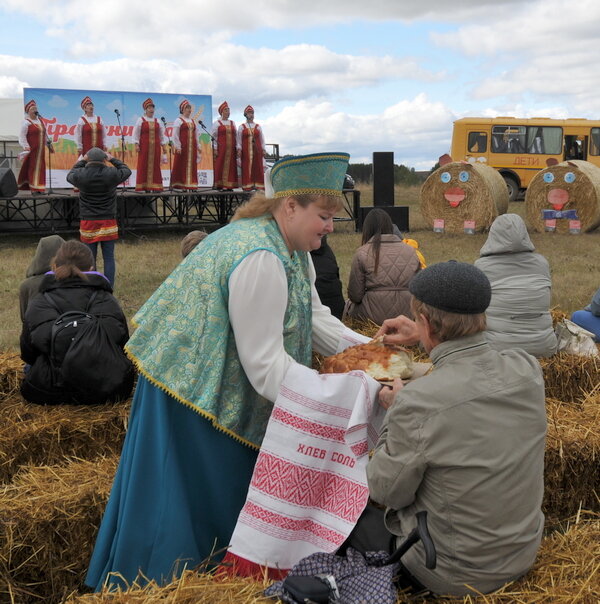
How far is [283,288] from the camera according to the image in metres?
2.47

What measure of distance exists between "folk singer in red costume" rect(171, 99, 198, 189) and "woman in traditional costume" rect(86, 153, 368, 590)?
44.9 feet

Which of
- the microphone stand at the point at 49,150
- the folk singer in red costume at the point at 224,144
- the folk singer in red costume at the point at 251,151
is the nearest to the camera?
the microphone stand at the point at 49,150

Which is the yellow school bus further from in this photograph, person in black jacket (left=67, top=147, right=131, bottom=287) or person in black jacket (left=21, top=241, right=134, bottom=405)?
person in black jacket (left=21, top=241, right=134, bottom=405)

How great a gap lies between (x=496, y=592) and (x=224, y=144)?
1519 cm

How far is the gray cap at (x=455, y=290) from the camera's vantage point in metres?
2.11

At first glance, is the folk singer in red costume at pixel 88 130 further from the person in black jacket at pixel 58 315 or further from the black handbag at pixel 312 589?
the black handbag at pixel 312 589

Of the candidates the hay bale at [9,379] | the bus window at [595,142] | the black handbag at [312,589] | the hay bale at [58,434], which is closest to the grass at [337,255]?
the hay bale at [9,379]

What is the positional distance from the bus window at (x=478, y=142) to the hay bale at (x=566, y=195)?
6995 millimetres

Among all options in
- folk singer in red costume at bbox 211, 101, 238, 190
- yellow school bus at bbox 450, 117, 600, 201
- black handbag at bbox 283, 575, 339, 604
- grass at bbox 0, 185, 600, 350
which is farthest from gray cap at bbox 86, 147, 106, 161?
yellow school bus at bbox 450, 117, 600, 201

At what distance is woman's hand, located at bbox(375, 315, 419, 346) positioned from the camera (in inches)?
118

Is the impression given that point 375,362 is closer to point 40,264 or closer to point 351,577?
point 351,577

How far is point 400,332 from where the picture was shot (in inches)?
120

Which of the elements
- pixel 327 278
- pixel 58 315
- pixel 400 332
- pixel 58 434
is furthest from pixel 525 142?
pixel 400 332

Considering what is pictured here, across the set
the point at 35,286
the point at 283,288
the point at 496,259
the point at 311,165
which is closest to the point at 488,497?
the point at 283,288
